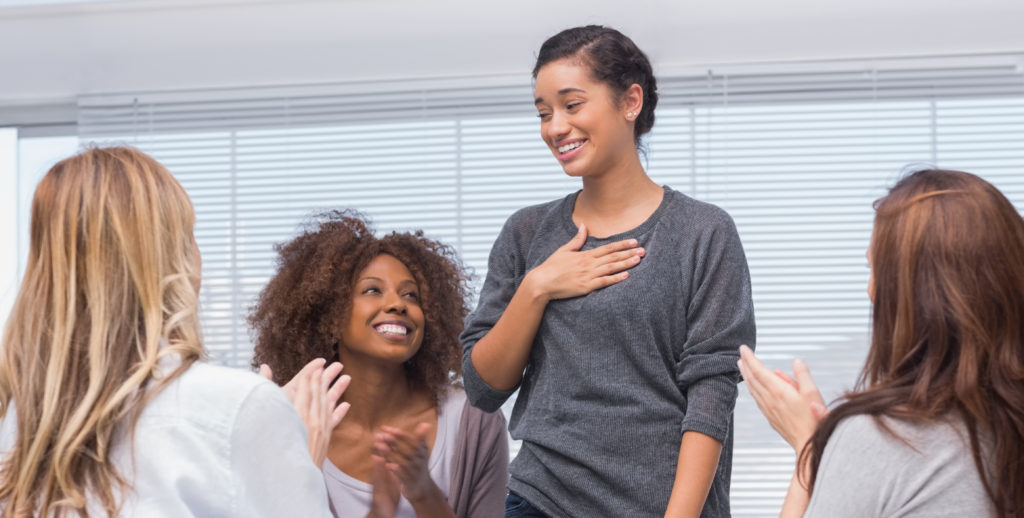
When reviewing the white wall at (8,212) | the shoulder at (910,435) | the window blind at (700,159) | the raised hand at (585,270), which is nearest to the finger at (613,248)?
the raised hand at (585,270)

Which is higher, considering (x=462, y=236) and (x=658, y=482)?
(x=462, y=236)

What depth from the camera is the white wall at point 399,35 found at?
360 centimetres

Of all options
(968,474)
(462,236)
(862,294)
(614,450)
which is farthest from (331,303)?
(862,294)

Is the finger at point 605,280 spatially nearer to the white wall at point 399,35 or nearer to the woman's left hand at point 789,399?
the woman's left hand at point 789,399

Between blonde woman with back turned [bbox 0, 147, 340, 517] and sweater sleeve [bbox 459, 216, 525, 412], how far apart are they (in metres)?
0.60

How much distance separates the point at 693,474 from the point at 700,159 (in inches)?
88.7

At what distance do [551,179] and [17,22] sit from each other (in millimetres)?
2083

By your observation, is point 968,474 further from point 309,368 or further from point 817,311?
point 817,311

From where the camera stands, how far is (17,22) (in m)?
4.00

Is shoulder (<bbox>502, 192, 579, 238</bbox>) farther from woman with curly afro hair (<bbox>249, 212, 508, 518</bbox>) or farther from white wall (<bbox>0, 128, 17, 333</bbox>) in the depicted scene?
white wall (<bbox>0, 128, 17, 333</bbox>)

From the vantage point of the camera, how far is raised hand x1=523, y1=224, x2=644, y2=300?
1752 mm

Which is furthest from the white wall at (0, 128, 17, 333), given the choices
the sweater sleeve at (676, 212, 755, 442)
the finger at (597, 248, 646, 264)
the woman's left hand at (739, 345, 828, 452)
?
the woman's left hand at (739, 345, 828, 452)

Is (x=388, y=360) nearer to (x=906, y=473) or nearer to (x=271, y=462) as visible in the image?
(x=271, y=462)

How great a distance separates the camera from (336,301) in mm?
2578
